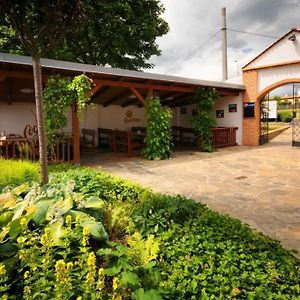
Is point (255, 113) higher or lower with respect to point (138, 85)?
lower

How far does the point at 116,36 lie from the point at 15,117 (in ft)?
24.0

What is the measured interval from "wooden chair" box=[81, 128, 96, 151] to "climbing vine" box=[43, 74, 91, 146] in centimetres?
570

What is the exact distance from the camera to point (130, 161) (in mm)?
9680

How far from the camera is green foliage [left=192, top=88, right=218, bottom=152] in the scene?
11672 mm

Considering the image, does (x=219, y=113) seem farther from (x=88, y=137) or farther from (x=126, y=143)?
(x=88, y=137)

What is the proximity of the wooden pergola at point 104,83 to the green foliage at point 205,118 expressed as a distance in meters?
0.34

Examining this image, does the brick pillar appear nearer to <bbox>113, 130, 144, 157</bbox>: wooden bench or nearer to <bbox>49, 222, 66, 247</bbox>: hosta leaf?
<bbox>113, 130, 144, 157</bbox>: wooden bench

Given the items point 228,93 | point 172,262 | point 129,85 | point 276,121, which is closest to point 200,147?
point 228,93

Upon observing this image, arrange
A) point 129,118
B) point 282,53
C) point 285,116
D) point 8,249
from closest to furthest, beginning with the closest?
point 8,249
point 282,53
point 129,118
point 285,116

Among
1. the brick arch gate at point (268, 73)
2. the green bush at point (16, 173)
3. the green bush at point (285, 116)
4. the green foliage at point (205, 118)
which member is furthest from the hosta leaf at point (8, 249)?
the green bush at point (285, 116)

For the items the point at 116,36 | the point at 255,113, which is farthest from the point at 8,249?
the point at 116,36

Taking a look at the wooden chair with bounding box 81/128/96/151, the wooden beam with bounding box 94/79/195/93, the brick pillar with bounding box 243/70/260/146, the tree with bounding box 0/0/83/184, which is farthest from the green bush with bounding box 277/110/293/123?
the tree with bounding box 0/0/83/184

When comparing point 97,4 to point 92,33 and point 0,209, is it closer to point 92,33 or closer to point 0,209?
point 92,33

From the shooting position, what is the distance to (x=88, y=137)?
14.6 meters
